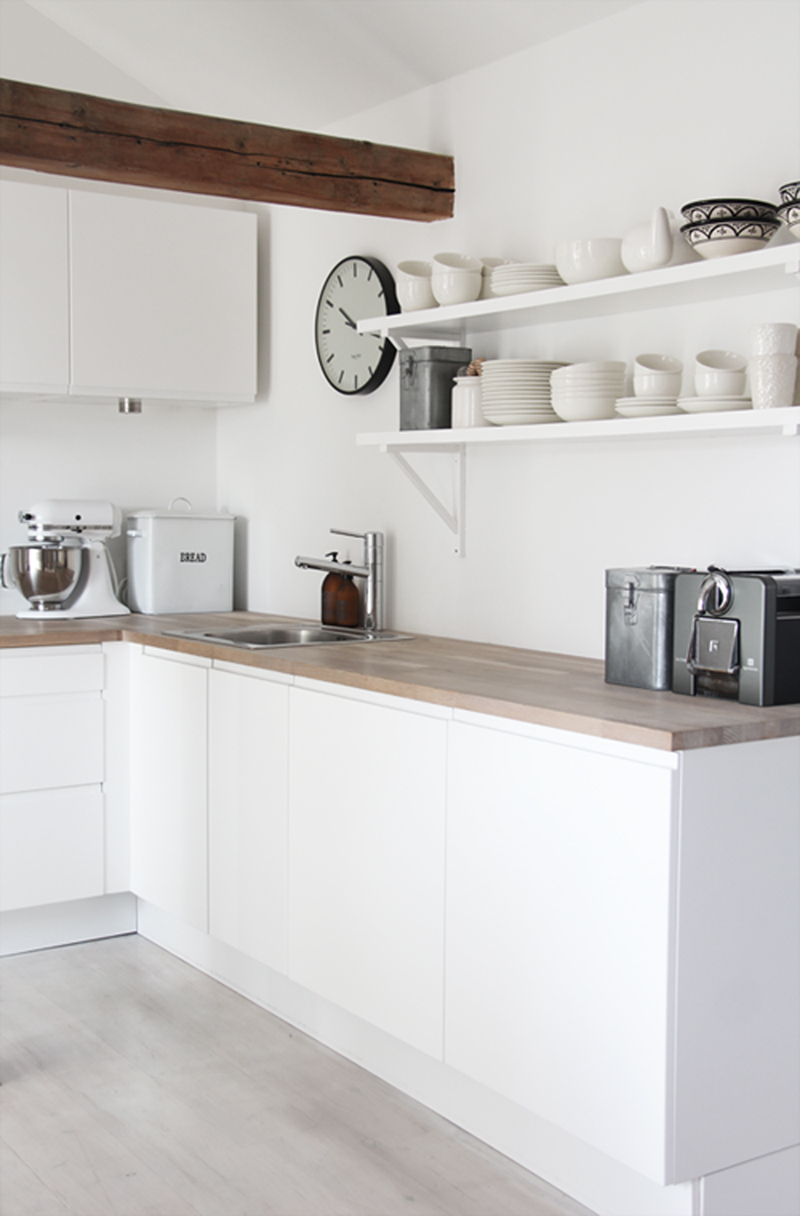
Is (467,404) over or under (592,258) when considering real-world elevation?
under

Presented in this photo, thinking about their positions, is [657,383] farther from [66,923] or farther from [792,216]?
[66,923]

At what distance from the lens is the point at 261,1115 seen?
8.32 feet

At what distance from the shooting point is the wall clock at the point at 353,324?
358 cm

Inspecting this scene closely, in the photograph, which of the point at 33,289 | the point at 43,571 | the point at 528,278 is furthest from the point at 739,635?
the point at 33,289

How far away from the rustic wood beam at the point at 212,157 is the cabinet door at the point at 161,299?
547 millimetres

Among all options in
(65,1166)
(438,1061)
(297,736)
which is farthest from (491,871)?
(65,1166)

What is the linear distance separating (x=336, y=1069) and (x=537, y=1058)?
0.73m

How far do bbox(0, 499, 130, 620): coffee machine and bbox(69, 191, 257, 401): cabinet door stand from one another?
14.9 inches

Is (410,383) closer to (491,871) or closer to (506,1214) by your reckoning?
(491,871)

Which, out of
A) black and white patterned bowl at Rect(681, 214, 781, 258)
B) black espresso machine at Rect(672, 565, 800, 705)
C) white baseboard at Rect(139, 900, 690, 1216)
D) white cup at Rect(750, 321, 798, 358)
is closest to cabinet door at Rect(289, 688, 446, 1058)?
white baseboard at Rect(139, 900, 690, 1216)

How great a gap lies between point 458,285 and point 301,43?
3.28 feet

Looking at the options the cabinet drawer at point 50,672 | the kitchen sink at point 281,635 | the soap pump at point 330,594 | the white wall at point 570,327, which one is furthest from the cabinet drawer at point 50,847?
the white wall at point 570,327

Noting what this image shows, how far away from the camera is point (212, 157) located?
3.25 metres

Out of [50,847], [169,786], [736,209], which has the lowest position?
[50,847]
